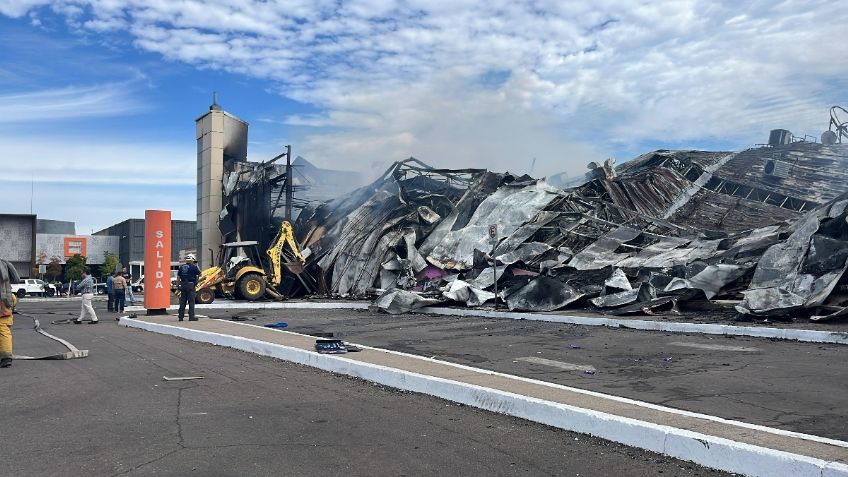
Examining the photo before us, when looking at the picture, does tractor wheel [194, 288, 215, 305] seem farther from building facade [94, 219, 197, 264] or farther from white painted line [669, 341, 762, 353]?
building facade [94, 219, 197, 264]

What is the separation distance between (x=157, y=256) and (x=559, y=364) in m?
12.5

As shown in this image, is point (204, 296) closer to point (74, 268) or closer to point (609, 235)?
point (609, 235)

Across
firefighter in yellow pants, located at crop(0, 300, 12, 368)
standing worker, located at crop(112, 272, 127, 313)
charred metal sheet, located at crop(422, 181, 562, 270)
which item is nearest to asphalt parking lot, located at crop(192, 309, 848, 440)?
firefighter in yellow pants, located at crop(0, 300, 12, 368)

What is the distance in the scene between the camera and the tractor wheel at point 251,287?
2638 cm

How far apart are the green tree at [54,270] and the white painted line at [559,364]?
59237 mm

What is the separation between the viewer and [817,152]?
3177cm

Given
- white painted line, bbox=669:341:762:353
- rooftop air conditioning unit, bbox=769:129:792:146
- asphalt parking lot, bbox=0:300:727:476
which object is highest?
rooftop air conditioning unit, bbox=769:129:792:146

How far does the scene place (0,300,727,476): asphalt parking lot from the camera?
4.73 meters

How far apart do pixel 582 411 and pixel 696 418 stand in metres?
0.96

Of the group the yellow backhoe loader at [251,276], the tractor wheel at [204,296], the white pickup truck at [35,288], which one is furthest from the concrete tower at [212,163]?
the white pickup truck at [35,288]

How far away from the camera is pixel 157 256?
17.7 m

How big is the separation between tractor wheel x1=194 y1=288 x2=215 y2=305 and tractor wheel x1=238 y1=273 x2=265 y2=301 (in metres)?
1.13

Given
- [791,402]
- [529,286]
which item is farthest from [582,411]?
[529,286]

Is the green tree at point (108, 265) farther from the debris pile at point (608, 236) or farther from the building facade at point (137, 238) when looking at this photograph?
the debris pile at point (608, 236)
